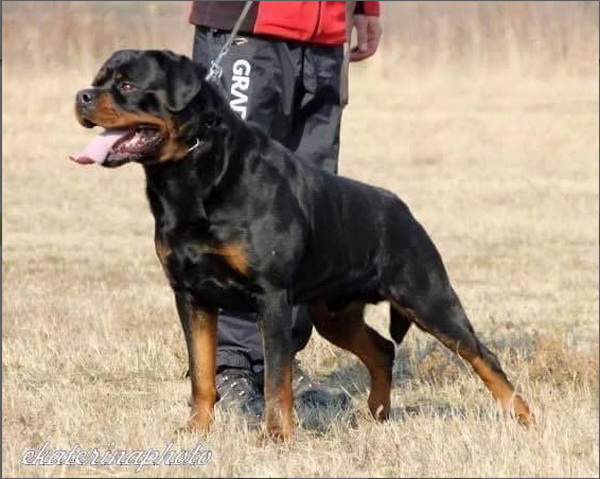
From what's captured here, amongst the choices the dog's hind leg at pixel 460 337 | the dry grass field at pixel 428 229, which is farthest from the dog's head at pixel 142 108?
the dog's hind leg at pixel 460 337

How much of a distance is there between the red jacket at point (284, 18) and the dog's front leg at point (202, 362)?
1.51 metres

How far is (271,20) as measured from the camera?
7.07 m

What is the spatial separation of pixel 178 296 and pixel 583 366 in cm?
295

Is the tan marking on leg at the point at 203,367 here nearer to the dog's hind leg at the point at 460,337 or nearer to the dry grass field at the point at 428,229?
the dry grass field at the point at 428,229

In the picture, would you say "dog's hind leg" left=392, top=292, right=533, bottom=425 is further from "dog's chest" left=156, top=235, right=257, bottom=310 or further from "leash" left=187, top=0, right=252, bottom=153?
"leash" left=187, top=0, right=252, bottom=153

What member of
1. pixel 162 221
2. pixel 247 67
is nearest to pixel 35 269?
pixel 247 67

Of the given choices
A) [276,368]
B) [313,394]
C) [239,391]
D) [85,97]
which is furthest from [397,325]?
[85,97]

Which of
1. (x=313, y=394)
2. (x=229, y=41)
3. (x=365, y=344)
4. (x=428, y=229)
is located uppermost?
(x=229, y=41)

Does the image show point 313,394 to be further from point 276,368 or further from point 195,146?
point 195,146

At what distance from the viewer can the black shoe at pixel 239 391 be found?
23.3 feet

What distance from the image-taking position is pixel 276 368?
5.97 m

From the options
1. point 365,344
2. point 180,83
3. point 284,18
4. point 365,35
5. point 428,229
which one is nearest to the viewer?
point 180,83

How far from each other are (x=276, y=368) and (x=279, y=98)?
1684 mm

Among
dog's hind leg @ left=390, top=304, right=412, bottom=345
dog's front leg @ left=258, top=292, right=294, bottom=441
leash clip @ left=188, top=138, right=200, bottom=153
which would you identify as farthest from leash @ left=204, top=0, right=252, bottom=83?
dog's hind leg @ left=390, top=304, right=412, bottom=345
